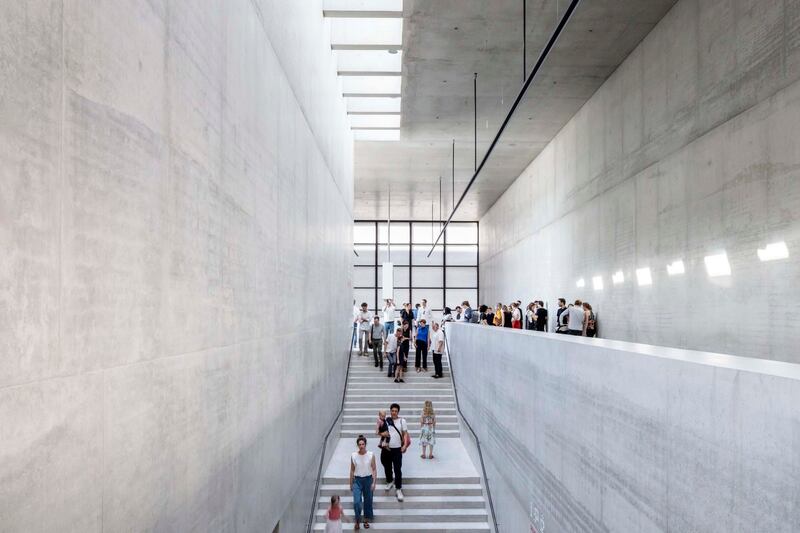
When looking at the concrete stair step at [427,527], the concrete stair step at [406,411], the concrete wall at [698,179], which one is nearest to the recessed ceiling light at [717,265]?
the concrete wall at [698,179]

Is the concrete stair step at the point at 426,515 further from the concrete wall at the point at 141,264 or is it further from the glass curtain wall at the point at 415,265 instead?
the glass curtain wall at the point at 415,265

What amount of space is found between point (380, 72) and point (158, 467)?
11.3m

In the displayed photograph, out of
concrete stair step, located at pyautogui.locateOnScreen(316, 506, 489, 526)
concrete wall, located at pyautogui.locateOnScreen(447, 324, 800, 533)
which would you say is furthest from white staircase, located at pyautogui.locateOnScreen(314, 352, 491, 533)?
concrete wall, located at pyautogui.locateOnScreen(447, 324, 800, 533)

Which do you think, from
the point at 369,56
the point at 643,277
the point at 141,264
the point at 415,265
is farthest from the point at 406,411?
the point at 415,265

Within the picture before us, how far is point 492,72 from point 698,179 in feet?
17.7

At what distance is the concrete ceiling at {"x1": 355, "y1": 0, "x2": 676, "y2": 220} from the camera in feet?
35.7

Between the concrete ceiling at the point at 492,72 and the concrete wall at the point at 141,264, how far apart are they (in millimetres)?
4949

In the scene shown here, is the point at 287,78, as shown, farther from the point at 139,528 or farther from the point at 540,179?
the point at 540,179

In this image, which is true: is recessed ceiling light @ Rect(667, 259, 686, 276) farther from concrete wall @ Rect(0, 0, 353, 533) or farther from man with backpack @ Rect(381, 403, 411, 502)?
concrete wall @ Rect(0, 0, 353, 533)

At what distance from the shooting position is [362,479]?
36.5ft

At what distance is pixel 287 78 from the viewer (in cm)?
821

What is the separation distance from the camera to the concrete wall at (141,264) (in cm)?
252

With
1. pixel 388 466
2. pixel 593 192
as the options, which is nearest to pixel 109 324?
pixel 388 466

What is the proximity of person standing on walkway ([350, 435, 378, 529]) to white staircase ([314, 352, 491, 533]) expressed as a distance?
0.48 m
